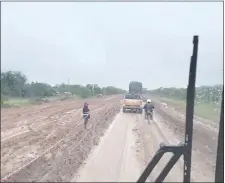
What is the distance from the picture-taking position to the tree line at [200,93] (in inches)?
106

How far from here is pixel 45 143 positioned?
2.70 metres

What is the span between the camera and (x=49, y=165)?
2.70 meters

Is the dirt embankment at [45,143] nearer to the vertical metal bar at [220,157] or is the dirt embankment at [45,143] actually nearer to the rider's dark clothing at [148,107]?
the rider's dark clothing at [148,107]

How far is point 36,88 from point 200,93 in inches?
41.2

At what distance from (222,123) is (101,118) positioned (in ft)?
4.12

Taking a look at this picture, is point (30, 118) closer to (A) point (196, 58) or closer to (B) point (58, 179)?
(B) point (58, 179)

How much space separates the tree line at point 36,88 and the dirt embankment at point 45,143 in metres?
0.10

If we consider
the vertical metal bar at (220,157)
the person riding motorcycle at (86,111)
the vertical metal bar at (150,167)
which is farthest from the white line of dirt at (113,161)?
the vertical metal bar at (220,157)

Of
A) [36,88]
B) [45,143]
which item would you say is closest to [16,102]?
→ [36,88]

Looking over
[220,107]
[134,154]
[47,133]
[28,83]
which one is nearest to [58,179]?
[47,133]

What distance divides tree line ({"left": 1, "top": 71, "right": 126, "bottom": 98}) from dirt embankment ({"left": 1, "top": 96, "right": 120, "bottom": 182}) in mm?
97

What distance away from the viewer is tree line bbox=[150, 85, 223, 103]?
2691mm

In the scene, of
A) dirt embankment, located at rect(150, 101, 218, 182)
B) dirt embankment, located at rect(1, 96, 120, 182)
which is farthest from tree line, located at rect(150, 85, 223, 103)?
dirt embankment, located at rect(1, 96, 120, 182)

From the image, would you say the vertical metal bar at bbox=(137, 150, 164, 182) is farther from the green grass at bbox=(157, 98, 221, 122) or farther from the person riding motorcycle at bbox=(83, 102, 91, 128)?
the person riding motorcycle at bbox=(83, 102, 91, 128)
